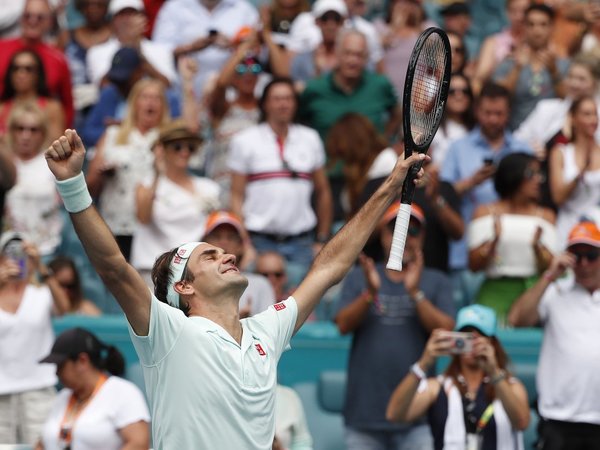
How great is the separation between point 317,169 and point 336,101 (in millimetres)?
821

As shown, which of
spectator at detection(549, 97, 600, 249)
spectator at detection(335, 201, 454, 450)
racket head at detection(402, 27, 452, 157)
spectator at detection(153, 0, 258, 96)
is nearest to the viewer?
racket head at detection(402, 27, 452, 157)

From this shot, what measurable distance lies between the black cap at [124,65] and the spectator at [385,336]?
3.42 meters

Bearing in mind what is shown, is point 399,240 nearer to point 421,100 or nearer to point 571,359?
point 421,100

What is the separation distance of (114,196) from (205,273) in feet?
15.9

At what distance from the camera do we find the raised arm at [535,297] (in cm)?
773

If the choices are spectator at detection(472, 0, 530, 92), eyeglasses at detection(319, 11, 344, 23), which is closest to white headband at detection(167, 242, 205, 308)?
eyeglasses at detection(319, 11, 344, 23)

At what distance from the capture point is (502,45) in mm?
12125

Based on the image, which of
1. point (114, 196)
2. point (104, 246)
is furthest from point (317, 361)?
point (104, 246)

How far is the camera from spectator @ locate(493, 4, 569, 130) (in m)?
11.3

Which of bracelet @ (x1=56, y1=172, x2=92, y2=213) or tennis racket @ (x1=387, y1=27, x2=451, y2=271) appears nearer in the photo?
bracelet @ (x1=56, y1=172, x2=92, y2=213)

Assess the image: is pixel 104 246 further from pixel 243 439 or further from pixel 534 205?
pixel 534 205

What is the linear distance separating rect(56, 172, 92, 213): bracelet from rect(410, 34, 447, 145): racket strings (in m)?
1.37

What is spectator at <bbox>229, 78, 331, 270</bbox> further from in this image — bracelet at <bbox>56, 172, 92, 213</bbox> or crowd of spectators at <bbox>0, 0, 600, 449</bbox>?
bracelet at <bbox>56, 172, 92, 213</bbox>

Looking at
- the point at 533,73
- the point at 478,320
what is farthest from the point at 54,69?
the point at 478,320
